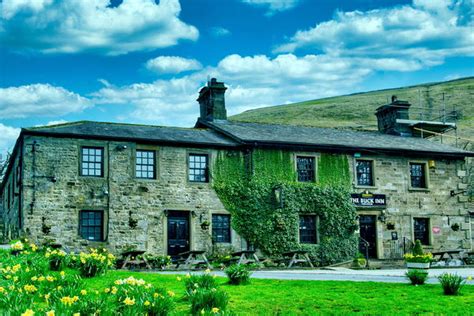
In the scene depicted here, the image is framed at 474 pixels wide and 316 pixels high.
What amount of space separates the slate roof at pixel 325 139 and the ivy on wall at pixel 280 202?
2.51ft

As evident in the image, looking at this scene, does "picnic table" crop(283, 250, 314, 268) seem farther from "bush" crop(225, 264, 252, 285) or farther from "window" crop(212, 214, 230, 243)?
"bush" crop(225, 264, 252, 285)

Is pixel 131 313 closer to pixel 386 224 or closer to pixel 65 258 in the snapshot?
pixel 65 258

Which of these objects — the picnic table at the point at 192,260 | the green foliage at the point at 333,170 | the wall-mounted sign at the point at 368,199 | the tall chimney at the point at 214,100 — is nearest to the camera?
the picnic table at the point at 192,260

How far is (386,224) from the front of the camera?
29906mm

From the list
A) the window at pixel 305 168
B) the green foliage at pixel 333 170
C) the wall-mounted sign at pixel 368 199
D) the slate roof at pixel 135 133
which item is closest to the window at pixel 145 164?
the slate roof at pixel 135 133

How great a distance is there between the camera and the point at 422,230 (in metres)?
30.9

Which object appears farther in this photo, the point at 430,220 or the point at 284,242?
the point at 430,220

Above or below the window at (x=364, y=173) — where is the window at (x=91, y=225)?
below

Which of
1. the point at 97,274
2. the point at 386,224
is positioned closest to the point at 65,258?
the point at 97,274

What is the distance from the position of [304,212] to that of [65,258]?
15907 mm

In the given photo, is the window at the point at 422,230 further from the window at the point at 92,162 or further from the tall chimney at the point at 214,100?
the window at the point at 92,162

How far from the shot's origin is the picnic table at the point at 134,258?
74.2ft

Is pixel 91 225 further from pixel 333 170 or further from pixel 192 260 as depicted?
pixel 333 170

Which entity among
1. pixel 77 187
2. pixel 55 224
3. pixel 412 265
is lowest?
pixel 412 265
